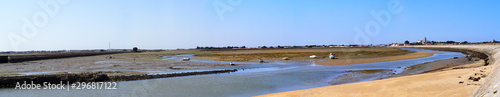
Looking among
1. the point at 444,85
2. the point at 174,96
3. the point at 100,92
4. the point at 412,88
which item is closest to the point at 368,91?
the point at 412,88

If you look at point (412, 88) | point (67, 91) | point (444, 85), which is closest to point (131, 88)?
point (67, 91)

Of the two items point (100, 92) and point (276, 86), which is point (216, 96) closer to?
point (276, 86)

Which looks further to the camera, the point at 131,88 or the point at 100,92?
the point at 131,88

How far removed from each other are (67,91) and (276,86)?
1297 cm

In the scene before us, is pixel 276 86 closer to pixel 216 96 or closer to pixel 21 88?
pixel 216 96

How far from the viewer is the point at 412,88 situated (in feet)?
42.1

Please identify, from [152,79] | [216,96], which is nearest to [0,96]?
[152,79]

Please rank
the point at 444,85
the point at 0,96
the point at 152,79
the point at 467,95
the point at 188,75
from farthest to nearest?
the point at 188,75
the point at 152,79
the point at 0,96
the point at 444,85
the point at 467,95

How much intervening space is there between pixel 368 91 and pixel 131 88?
14.4m

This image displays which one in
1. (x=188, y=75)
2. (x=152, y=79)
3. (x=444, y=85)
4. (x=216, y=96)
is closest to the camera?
(x=444, y=85)

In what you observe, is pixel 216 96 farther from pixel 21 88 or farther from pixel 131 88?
pixel 21 88

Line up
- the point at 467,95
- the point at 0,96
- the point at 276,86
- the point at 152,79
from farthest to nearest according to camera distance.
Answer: the point at 152,79, the point at 276,86, the point at 0,96, the point at 467,95

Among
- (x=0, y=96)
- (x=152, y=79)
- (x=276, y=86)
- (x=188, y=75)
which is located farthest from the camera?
(x=188, y=75)

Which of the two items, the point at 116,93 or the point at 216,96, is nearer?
the point at 216,96
